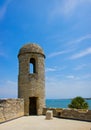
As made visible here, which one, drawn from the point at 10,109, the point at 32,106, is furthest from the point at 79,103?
the point at 10,109

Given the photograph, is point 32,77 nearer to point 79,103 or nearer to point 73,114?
point 73,114

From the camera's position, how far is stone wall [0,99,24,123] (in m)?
11.7

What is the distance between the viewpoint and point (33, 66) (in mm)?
16828

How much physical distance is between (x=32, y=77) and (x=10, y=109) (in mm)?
3701

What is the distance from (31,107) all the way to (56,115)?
358cm

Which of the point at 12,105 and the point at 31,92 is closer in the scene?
the point at 12,105

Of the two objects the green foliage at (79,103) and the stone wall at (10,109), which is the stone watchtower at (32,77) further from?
the green foliage at (79,103)

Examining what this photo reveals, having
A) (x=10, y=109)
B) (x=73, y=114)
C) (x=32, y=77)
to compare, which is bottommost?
(x=73, y=114)

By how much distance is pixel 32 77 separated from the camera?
50.5ft

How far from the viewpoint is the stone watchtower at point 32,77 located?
15180 mm

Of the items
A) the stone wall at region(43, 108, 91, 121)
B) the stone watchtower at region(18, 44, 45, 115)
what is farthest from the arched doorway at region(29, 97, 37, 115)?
the stone wall at region(43, 108, 91, 121)

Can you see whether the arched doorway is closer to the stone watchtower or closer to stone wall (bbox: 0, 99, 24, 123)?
the stone watchtower

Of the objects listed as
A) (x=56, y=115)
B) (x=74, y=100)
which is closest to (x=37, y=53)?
(x=56, y=115)

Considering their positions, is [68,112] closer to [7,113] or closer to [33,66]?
[7,113]
